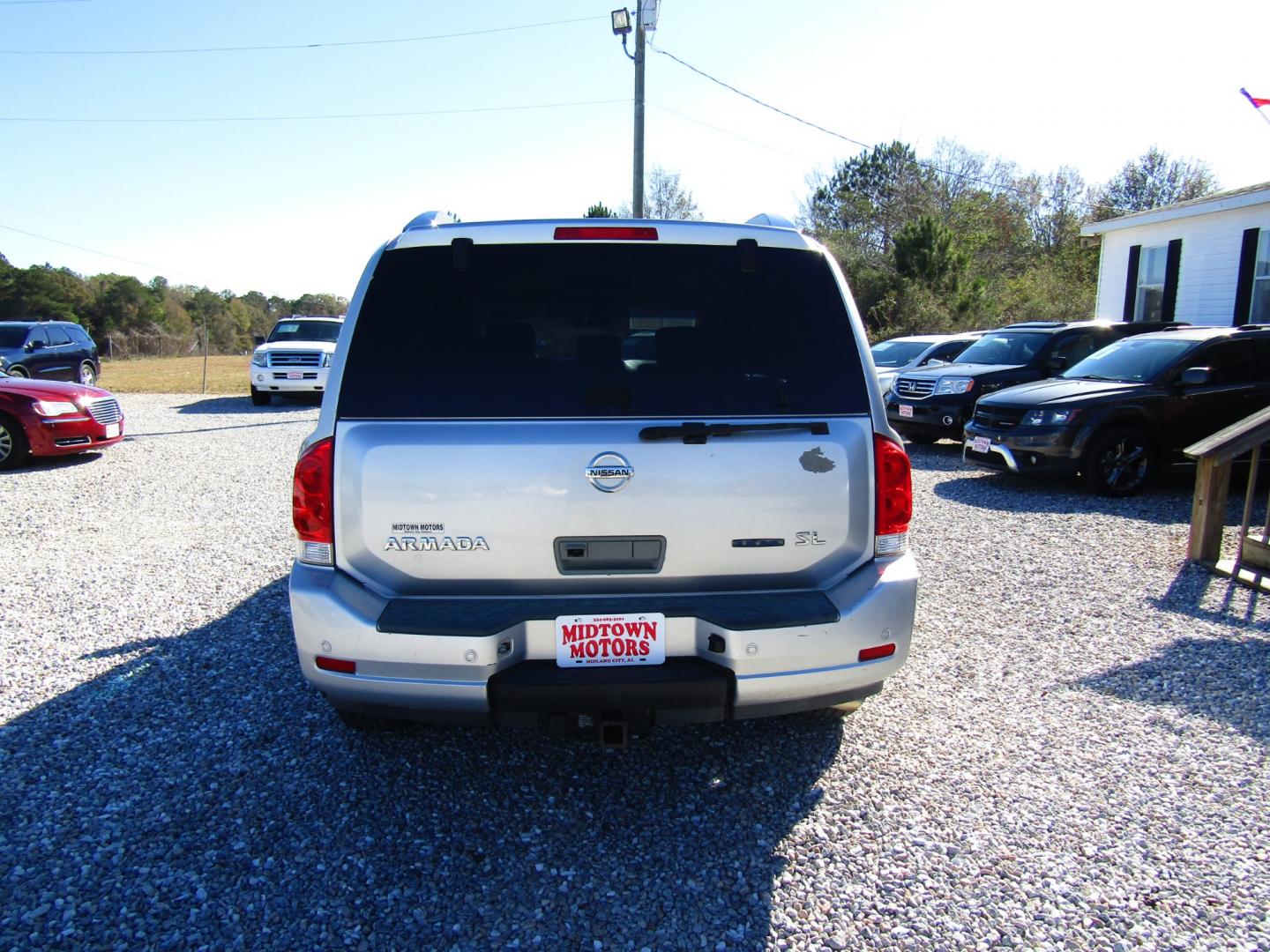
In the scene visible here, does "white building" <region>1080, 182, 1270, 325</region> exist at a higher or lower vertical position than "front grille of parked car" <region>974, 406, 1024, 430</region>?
higher

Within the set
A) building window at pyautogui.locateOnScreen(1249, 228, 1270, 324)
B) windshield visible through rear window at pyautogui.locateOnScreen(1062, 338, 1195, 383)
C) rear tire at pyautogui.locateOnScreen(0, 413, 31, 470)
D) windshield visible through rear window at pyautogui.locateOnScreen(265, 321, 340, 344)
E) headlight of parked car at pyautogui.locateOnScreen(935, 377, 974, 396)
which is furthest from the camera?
windshield visible through rear window at pyautogui.locateOnScreen(265, 321, 340, 344)

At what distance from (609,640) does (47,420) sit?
1038cm

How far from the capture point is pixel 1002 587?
18.6ft

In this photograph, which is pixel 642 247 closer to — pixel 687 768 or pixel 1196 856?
pixel 687 768

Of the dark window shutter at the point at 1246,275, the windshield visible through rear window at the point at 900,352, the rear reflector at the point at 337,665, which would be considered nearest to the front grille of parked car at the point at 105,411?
the rear reflector at the point at 337,665

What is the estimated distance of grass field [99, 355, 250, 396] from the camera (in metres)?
22.6

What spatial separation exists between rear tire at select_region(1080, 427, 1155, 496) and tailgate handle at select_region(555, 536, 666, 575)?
741cm

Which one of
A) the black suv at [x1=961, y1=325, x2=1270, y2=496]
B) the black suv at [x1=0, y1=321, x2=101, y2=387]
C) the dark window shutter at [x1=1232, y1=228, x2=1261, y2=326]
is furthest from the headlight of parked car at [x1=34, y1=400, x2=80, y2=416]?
the dark window shutter at [x1=1232, y1=228, x2=1261, y2=326]

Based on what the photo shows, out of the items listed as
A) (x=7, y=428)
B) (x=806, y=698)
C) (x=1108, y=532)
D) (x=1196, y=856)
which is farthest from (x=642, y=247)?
(x=7, y=428)

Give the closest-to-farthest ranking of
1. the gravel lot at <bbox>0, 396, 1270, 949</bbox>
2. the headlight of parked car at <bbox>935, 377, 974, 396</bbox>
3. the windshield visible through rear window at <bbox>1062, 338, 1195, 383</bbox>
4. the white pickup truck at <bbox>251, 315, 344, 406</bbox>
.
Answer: the gravel lot at <bbox>0, 396, 1270, 949</bbox>
the windshield visible through rear window at <bbox>1062, 338, 1195, 383</bbox>
the headlight of parked car at <bbox>935, 377, 974, 396</bbox>
the white pickup truck at <bbox>251, 315, 344, 406</bbox>

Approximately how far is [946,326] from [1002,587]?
25.0 meters

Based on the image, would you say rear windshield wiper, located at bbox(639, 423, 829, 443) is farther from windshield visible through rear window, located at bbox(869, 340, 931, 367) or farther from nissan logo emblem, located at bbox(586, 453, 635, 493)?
windshield visible through rear window, located at bbox(869, 340, 931, 367)

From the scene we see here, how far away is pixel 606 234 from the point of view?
2979 millimetres

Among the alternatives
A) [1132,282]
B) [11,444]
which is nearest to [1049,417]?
[1132,282]
